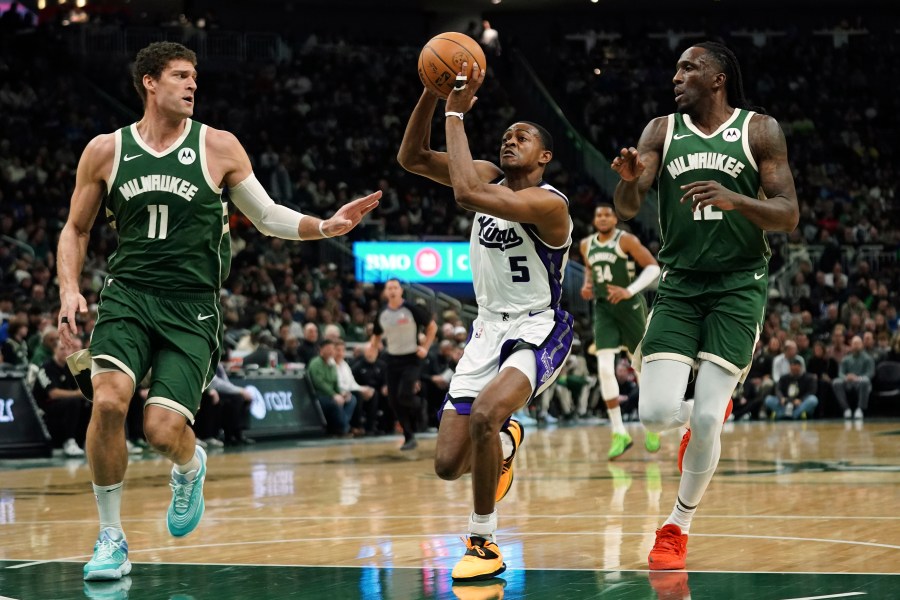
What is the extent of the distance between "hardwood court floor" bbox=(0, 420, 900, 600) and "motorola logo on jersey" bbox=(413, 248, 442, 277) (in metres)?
11.7

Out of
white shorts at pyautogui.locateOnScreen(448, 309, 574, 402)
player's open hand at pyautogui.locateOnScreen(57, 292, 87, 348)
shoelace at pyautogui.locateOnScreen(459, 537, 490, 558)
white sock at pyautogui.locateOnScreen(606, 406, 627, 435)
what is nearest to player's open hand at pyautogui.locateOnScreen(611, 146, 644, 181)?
white shorts at pyautogui.locateOnScreen(448, 309, 574, 402)

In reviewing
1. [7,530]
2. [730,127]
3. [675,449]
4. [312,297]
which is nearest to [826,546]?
[730,127]

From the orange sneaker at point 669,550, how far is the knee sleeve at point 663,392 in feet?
1.59

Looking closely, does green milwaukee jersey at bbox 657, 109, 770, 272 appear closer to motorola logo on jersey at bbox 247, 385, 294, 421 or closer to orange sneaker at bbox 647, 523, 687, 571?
orange sneaker at bbox 647, 523, 687, 571

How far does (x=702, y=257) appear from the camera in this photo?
6.07 meters

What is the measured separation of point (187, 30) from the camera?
2844 centimetres

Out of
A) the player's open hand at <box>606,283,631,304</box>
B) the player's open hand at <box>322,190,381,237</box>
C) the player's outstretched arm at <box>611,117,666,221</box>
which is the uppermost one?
the player's outstretched arm at <box>611,117,666,221</box>

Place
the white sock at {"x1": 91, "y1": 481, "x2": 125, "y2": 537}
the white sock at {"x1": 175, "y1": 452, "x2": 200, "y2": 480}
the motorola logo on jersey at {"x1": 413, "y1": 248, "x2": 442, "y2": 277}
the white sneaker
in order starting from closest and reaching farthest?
the white sock at {"x1": 91, "y1": 481, "x2": 125, "y2": 537}
the white sock at {"x1": 175, "y1": 452, "x2": 200, "y2": 480}
the white sneaker
the motorola logo on jersey at {"x1": 413, "y1": 248, "x2": 442, "y2": 277}

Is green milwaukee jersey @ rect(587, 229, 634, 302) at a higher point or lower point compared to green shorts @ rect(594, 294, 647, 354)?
higher

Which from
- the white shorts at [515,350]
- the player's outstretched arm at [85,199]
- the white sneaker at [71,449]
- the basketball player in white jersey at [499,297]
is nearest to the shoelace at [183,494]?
the player's outstretched arm at [85,199]

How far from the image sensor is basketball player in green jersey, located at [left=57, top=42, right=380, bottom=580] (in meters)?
5.76

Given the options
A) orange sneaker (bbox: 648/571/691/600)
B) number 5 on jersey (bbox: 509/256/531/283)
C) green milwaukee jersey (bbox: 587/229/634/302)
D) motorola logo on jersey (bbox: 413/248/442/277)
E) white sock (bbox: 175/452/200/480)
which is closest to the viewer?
orange sneaker (bbox: 648/571/691/600)

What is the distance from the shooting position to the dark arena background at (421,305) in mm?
6332

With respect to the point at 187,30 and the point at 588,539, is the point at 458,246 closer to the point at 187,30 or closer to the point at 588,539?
the point at 187,30
